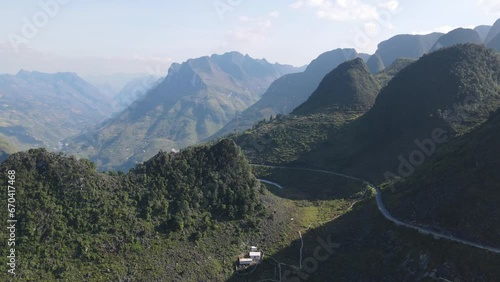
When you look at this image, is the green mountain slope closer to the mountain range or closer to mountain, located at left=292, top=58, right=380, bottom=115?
mountain, located at left=292, top=58, right=380, bottom=115

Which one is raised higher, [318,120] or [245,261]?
[318,120]

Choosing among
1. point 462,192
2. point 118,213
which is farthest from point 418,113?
point 118,213

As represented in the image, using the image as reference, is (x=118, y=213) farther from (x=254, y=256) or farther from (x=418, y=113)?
(x=418, y=113)

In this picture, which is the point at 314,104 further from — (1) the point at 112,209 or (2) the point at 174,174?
(1) the point at 112,209

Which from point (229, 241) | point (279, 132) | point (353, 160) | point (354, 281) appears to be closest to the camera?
point (354, 281)

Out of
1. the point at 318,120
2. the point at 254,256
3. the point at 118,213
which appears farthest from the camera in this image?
the point at 318,120

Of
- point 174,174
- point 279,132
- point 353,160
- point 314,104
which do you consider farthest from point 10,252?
point 314,104

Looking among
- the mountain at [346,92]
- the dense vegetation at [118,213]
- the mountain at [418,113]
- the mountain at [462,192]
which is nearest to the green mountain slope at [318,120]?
the mountain at [346,92]
